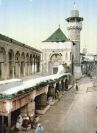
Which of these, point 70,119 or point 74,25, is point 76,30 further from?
point 70,119

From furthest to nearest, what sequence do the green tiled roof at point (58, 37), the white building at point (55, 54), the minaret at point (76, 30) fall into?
the minaret at point (76, 30) < the green tiled roof at point (58, 37) < the white building at point (55, 54)

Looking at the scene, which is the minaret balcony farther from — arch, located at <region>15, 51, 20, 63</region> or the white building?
arch, located at <region>15, 51, 20, 63</region>

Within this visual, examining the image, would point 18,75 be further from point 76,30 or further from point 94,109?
point 76,30

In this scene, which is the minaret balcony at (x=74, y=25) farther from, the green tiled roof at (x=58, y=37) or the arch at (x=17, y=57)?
the arch at (x=17, y=57)

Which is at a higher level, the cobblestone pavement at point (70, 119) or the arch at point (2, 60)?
the arch at point (2, 60)

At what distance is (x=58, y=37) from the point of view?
55.7 m

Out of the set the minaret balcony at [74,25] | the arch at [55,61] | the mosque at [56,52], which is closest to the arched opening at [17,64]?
the mosque at [56,52]

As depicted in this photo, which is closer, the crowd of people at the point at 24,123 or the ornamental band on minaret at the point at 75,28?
the crowd of people at the point at 24,123

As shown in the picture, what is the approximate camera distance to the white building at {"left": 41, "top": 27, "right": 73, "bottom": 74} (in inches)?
2010

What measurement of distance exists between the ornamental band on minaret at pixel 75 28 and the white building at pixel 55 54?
413 inches

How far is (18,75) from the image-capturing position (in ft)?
99.2

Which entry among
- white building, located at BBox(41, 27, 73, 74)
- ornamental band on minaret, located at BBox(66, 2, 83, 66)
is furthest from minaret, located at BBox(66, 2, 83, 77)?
white building, located at BBox(41, 27, 73, 74)

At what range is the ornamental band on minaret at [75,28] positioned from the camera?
63.1 metres

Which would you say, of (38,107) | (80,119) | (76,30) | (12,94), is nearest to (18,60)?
(38,107)
